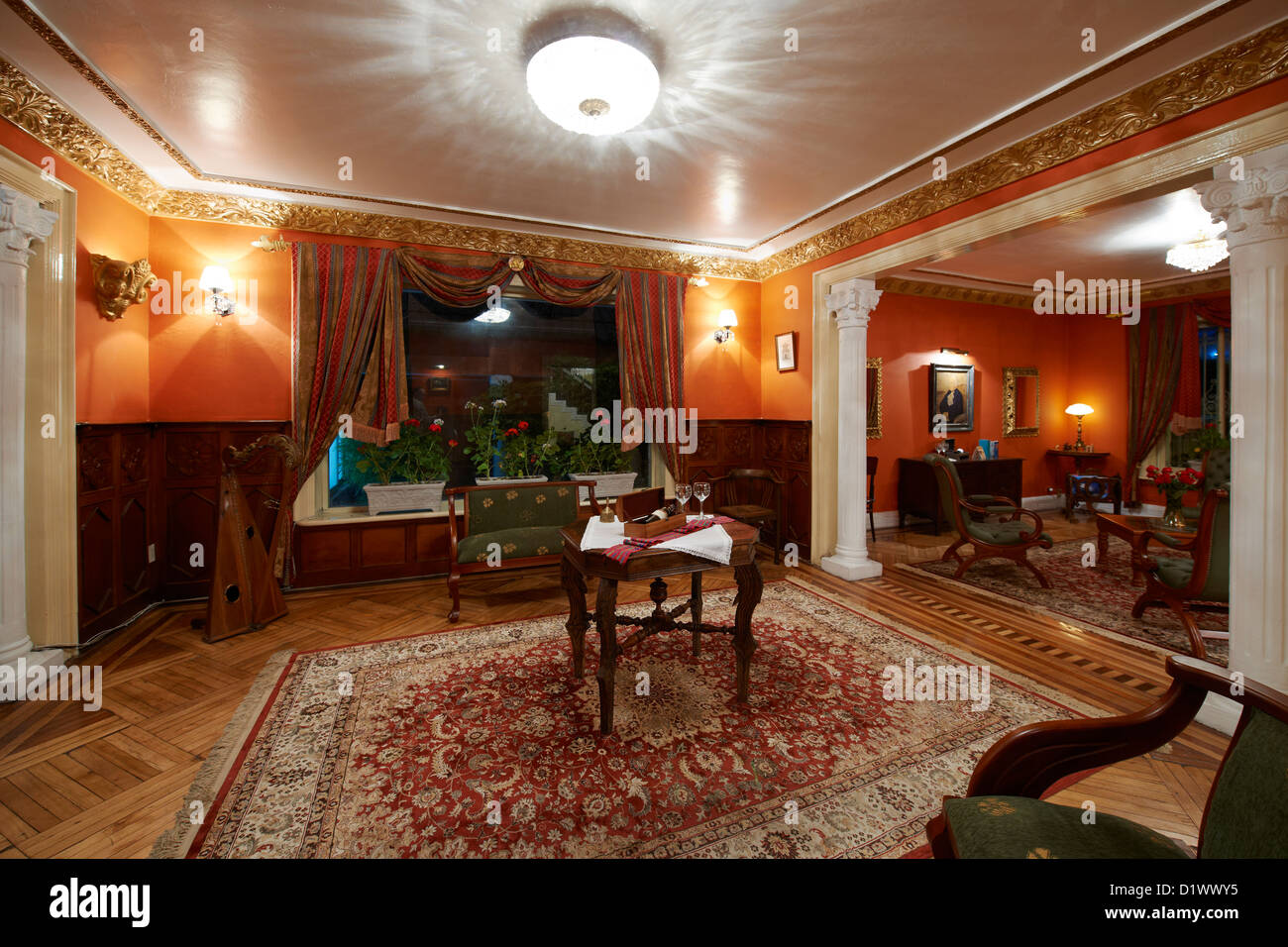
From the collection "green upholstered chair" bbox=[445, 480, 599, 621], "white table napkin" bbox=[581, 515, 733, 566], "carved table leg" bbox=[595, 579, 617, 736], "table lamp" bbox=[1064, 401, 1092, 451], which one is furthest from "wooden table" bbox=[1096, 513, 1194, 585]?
"table lamp" bbox=[1064, 401, 1092, 451]

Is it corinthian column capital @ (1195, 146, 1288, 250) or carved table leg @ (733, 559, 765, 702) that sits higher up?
corinthian column capital @ (1195, 146, 1288, 250)

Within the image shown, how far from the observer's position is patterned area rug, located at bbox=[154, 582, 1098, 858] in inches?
72.9

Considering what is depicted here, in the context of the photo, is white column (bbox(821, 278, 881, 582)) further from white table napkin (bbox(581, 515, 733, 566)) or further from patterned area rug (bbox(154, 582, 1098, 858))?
white table napkin (bbox(581, 515, 733, 566))

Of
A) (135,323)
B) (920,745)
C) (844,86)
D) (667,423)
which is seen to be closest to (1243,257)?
(844,86)

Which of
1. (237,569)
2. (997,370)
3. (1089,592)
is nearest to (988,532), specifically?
(1089,592)

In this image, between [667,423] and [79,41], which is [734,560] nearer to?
[667,423]

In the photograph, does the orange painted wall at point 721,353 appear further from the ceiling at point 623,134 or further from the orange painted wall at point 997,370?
the orange painted wall at point 997,370

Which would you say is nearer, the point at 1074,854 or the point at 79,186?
the point at 1074,854

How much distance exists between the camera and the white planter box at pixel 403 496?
493 centimetres

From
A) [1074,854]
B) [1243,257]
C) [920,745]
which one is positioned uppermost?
[1243,257]

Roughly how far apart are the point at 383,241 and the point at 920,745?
5.46 meters

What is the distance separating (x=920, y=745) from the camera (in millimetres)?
2383

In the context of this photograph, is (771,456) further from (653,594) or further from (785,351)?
(653,594)

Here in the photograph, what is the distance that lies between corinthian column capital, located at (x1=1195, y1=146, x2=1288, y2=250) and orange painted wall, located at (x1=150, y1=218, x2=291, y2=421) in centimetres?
610
